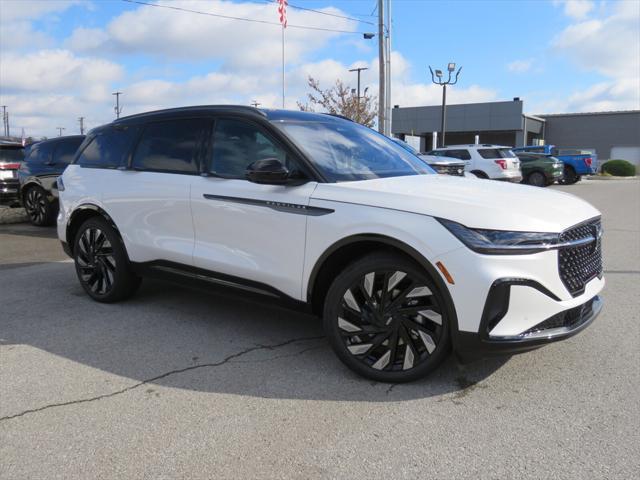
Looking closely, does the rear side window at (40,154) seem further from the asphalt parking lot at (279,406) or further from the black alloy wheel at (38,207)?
the asphalt parking lot at (279,406)

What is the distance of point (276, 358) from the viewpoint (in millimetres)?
4012

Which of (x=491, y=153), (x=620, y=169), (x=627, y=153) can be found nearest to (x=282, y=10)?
(x=491, y=153)

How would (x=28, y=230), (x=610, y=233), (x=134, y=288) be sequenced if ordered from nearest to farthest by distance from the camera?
(x=134, y=288) → (x=610, y=233) → (x=28, y=230)

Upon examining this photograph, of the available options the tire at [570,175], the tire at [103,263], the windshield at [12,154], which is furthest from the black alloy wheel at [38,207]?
the tire at [570,175]

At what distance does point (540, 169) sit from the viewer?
2352cm

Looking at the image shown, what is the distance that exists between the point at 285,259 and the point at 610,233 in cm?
843

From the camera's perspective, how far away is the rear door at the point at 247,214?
12.4ft

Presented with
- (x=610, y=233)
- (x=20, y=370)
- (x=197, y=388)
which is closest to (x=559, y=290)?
(x=197, y=388)

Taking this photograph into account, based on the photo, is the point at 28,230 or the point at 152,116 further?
the point at 28,230

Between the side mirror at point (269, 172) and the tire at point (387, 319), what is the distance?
0.73m

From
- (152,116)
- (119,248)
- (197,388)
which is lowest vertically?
(197,388)

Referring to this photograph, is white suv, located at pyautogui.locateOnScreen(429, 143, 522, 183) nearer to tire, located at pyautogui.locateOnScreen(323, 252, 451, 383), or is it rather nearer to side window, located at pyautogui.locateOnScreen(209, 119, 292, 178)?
side window, located at pyautogui.locateOnScreen(209, 119, 292, 178)

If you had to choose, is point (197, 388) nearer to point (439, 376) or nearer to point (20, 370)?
point (20, 370)

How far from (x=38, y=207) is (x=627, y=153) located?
61.2 m
